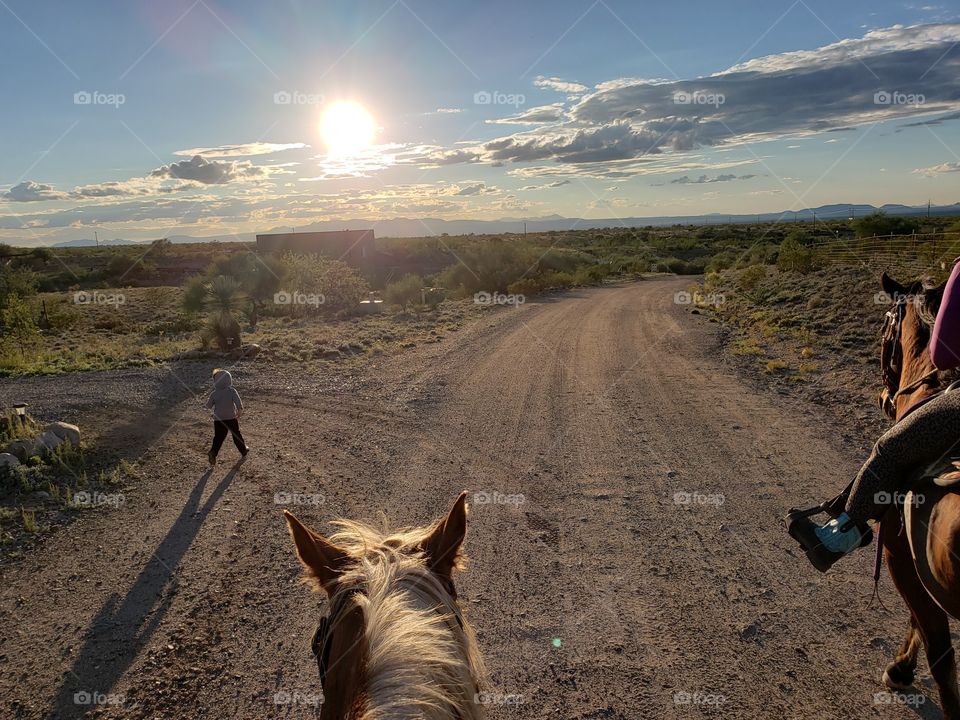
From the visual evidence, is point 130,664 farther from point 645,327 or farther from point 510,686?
point 645,327

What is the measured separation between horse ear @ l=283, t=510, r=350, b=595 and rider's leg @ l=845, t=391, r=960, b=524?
289 cm

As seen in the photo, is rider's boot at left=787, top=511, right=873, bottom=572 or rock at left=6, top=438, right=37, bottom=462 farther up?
rider's boot at left=787, top=511, right=873, bottom=572

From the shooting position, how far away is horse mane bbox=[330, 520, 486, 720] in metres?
1.36

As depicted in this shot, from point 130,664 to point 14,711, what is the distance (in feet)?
2.12

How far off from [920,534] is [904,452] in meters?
0.45

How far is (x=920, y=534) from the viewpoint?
313cm

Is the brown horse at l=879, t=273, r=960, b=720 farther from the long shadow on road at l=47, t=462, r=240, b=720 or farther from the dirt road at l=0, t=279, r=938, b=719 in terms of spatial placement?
the long shadow on road at l=47, t=462, r=240, b=720

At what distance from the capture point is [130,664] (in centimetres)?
409

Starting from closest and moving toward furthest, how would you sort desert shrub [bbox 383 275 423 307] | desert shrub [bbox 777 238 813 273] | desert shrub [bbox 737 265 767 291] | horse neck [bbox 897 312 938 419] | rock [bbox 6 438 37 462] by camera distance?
horse neck [bbox 897 312 938 419]
rock [bbox 6 438 37 462]
desert shrub [bbox 777 238 813 273]
desert shrub [bbox 737 265 767 291]
desert shrub [bbox 383 275 423 307]

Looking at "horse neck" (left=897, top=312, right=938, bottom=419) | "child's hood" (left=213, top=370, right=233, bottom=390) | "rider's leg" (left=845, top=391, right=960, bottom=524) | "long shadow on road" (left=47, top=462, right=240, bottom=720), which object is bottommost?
"long shadow on road" (left=47, top=462, right=240, bottom=720)

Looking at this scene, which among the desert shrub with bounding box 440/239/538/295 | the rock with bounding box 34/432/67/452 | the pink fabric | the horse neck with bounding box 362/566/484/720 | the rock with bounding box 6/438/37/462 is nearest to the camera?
the horse neck with bounding box 362/566/484/720

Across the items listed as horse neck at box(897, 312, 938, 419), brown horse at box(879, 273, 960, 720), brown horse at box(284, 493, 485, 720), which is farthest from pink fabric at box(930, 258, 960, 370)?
brown horse at box(284, 493, 485, 720)

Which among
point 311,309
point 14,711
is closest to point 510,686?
point 14,711

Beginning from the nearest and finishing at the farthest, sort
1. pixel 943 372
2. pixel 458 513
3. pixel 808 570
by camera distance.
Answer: pixel 458 513 < pixel 943 372 < pixel 808 570
